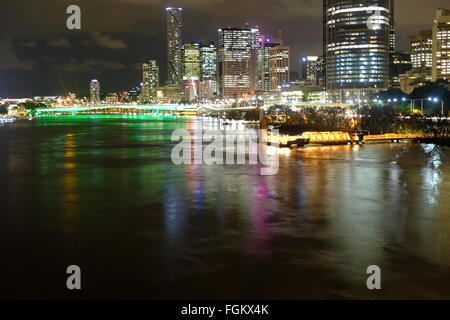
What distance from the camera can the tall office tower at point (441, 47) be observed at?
134125 millimetres

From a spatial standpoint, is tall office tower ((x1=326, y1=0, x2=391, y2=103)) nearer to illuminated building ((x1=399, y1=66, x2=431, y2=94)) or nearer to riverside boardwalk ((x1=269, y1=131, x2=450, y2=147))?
illuminated building ((x1=399, y1=66, x2=431, y2=94))

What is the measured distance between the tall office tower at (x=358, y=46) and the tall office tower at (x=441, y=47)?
1495cm

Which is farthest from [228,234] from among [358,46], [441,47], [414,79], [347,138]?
[358,46]

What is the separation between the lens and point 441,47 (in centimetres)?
13525

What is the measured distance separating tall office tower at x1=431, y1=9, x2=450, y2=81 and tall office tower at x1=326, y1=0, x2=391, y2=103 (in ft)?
49.1

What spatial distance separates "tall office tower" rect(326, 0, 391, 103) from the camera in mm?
146875

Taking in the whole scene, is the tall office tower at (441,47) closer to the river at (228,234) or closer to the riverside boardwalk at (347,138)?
the riverside boardwalk at (347,138)

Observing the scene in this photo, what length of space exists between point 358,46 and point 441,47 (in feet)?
71.9

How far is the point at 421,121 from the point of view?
34.0m
